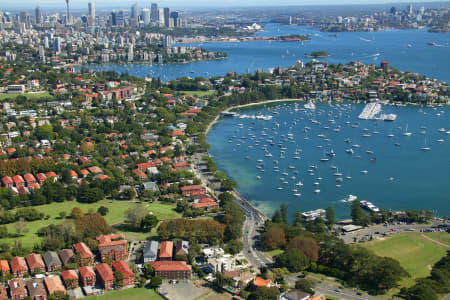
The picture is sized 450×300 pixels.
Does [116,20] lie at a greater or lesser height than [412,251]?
greater

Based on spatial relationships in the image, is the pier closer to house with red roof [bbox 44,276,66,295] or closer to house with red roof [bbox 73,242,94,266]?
house with red roof [bbox 73,242,94,266]

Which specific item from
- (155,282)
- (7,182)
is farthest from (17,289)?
(7,182)

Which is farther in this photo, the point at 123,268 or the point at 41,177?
the point at 41,177

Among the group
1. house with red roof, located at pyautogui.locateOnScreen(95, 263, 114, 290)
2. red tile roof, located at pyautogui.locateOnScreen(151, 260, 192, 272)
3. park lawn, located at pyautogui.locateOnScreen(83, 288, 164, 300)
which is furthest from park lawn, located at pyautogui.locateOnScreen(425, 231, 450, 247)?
house with red roof, located at pyautogui.locateOnScreen(95, 263, 114, 290)

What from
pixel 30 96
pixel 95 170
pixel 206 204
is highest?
pixel 30 96

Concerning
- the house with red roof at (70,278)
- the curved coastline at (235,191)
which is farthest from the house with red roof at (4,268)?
the curved coastline at (235,191)

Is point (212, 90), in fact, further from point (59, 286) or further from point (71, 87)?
point (59, 286)

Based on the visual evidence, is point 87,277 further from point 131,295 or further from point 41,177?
point 41,177

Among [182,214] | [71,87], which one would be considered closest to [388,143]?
[182,214]
